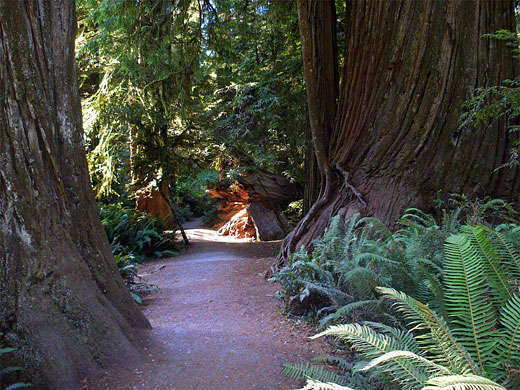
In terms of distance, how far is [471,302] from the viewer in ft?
7.98

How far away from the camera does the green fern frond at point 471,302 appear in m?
2.34

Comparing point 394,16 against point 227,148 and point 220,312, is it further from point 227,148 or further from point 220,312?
point 227,148

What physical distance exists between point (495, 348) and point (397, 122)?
4159 mm

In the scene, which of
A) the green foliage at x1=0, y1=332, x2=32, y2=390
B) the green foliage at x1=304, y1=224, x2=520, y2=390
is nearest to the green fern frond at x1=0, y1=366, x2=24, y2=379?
the green foliage at x1=0, y1=332, x2=32, y2=390

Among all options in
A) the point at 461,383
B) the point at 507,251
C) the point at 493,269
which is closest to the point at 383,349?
the point at 461,383

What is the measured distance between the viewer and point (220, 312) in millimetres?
4926

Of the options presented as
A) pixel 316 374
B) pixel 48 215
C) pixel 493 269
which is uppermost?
pixel 48 215

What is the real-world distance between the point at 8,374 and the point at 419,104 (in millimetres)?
5562

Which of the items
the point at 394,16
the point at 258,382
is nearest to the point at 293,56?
the point at 394,16

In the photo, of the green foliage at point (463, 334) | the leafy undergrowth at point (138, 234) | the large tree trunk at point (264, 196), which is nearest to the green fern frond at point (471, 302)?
the green foliage at point (463, 334)

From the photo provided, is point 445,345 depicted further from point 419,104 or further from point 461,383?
point 419,104

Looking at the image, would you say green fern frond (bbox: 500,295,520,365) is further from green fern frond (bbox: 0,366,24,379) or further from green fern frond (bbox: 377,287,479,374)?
green fern frond (bbox: 0,366,24,379)

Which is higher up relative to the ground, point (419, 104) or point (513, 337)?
point (419, 104)

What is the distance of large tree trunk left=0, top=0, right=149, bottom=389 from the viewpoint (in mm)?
2703
